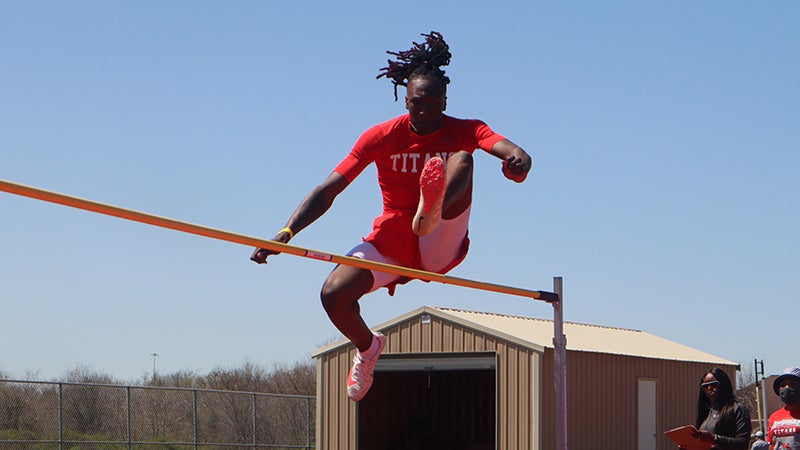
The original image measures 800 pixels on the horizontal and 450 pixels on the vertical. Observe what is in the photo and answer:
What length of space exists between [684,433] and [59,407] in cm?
1441

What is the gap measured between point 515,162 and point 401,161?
2.84 feet

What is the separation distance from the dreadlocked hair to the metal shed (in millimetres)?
13025

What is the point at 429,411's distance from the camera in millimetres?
25906

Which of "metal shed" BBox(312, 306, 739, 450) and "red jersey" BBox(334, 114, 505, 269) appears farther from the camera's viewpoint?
"metal shed" BBox(312, 306, 739, 450)

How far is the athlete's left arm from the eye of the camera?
6125mm

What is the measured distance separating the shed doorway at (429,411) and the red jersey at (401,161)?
52.9 ft

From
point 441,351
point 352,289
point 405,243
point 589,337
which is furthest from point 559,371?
point 589,337

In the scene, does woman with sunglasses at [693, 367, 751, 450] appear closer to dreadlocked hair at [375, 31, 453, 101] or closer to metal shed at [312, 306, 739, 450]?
dreadlocked hair at [375, 31, 453, 101]

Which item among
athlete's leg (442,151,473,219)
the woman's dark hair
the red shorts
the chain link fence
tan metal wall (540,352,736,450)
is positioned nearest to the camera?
athlete's leg (442,151,473,219)

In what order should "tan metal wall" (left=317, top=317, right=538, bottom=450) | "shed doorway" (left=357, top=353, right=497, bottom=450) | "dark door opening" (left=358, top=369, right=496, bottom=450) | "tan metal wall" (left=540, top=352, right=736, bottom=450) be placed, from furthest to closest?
"dark door opening" (left=358, top=369, right=496, bottom=450) → "shed doorway" (left=357, top=353, right=497, bottom=450) → "tan metal wall" (left=540, top=352, right=736, bottom=450) → "tan metal wall" (left=317, top=317, right=538, bottom=450)

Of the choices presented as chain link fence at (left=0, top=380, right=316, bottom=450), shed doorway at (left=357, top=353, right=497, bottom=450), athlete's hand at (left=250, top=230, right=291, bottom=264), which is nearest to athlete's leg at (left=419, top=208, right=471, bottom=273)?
athlete's hand at (left=250, top=230, right=291, bottom=264)

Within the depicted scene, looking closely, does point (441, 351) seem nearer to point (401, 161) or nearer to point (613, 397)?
point (613, 397)

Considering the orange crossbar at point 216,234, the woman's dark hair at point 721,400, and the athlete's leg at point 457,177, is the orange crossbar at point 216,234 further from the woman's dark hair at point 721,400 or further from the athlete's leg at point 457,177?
the woman's dark hair at point 721,400

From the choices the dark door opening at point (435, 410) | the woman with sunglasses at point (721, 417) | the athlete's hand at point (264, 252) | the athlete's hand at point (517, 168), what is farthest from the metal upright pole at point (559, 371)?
the dark door opening at point (435, 410)
